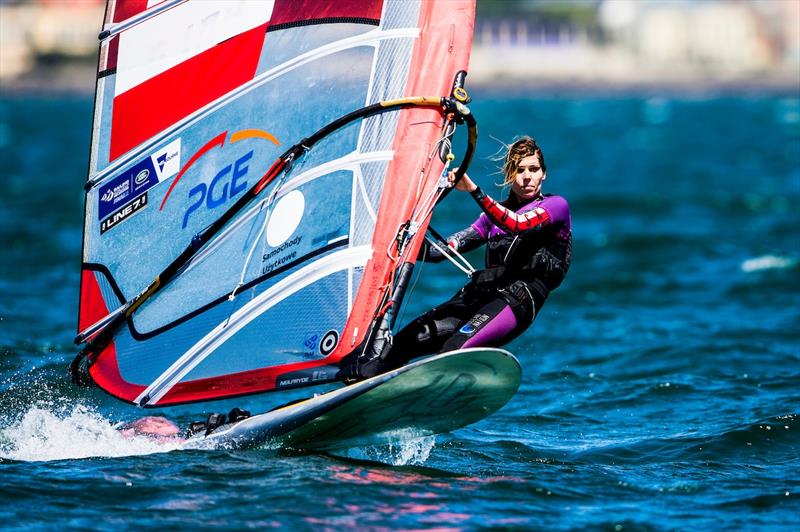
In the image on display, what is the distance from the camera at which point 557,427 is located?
8227 millimetres

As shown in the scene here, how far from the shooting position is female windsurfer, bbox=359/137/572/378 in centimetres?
668

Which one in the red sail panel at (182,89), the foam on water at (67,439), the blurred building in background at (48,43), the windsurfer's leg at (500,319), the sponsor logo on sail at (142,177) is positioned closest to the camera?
the windsurfer's leg at (500,319)

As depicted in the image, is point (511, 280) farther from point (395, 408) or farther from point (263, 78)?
point (263, 78)

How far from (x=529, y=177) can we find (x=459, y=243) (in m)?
0.59

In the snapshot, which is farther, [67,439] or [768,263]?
[768,263]

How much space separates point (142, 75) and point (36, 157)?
32.6 metres

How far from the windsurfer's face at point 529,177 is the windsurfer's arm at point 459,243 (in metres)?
0.43

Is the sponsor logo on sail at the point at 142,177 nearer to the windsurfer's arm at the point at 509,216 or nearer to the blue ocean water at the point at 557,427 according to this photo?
the blue ocean water at the point at 557,427

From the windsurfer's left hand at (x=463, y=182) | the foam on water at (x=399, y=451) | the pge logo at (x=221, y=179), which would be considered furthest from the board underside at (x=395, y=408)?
the pge logo at (x=221, y=179)

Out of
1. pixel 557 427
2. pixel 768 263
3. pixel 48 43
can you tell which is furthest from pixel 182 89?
pixel 48 43

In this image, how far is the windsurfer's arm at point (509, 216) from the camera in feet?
20.9

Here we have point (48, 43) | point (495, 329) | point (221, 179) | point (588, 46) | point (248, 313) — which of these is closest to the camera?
point (495, 329)

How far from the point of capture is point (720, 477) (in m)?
6.92

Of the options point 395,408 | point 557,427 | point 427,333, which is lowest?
point 557,427
